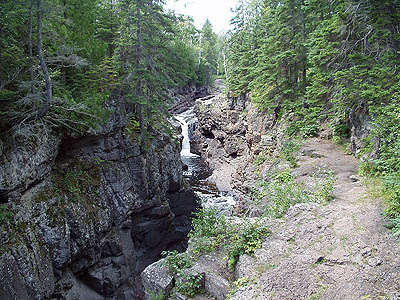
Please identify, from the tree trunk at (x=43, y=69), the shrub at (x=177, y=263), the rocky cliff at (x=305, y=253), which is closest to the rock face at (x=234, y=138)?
the rocky cliff at (x=305, y=253)

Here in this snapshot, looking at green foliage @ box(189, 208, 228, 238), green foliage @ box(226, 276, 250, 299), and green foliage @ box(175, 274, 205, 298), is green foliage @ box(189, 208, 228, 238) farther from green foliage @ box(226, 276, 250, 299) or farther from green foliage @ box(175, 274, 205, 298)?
green foliage @ box(226, 276, 250, 299)

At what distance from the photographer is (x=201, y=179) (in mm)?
27984

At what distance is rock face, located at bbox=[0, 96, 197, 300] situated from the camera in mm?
8805

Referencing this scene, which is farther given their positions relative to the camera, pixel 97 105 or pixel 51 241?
pixel 97 105

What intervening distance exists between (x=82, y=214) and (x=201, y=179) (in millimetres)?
17533

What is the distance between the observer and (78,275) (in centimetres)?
1159

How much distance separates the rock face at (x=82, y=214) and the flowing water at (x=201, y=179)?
372cm

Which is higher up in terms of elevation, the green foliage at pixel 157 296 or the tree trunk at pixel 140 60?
the tree trunk at pixel 140 60

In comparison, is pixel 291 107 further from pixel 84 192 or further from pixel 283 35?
pixel 84 192

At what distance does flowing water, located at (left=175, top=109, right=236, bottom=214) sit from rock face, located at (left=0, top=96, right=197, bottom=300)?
12.2 feet

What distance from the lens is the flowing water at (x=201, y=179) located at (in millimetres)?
21078

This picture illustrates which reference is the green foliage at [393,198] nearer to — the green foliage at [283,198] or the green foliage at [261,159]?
the green foliage at [283,198]

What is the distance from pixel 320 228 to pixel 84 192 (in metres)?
9.48

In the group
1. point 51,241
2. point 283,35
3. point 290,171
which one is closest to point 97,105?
point 51,241
